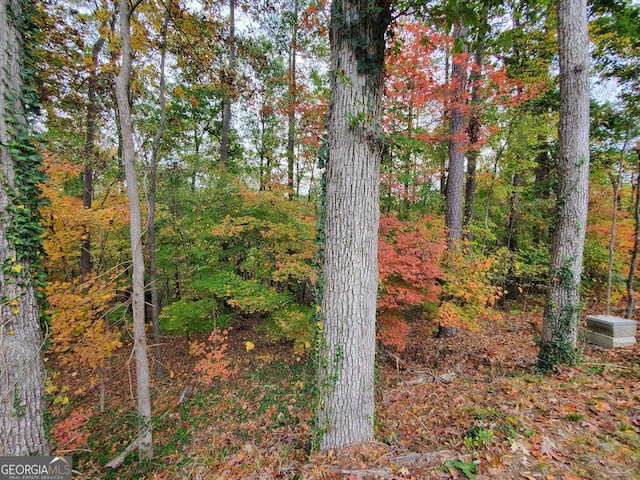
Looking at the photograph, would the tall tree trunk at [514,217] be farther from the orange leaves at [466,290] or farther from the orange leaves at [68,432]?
the orange leaves at [68,432]

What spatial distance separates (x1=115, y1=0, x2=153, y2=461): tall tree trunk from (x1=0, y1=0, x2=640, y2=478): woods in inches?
1.2

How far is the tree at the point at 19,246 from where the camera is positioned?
111 inches

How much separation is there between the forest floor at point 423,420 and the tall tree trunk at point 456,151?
2.71 m

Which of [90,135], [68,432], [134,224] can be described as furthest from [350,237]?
[90,135]

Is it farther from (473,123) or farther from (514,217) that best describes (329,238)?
(514,217)

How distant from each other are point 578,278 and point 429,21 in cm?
400

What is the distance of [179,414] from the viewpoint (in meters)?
5.38

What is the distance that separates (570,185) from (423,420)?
12.7ft

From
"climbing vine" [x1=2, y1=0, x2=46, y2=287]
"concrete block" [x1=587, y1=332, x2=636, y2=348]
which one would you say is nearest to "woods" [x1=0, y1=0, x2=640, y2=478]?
"climbing vine" [x1=2, y1=0, x2=46, y2=287]

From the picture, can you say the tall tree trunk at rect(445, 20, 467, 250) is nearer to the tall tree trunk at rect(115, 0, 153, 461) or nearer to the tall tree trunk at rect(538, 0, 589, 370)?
the tall tree trunk at rect(538, 0, 589, 370)

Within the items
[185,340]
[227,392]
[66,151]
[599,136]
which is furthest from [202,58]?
[599,136]

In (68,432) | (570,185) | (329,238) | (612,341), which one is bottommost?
(68,432)

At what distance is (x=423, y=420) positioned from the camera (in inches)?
122

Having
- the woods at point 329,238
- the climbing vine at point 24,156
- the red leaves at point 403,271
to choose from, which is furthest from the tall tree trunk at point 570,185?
the climbing vine at point 24,156
